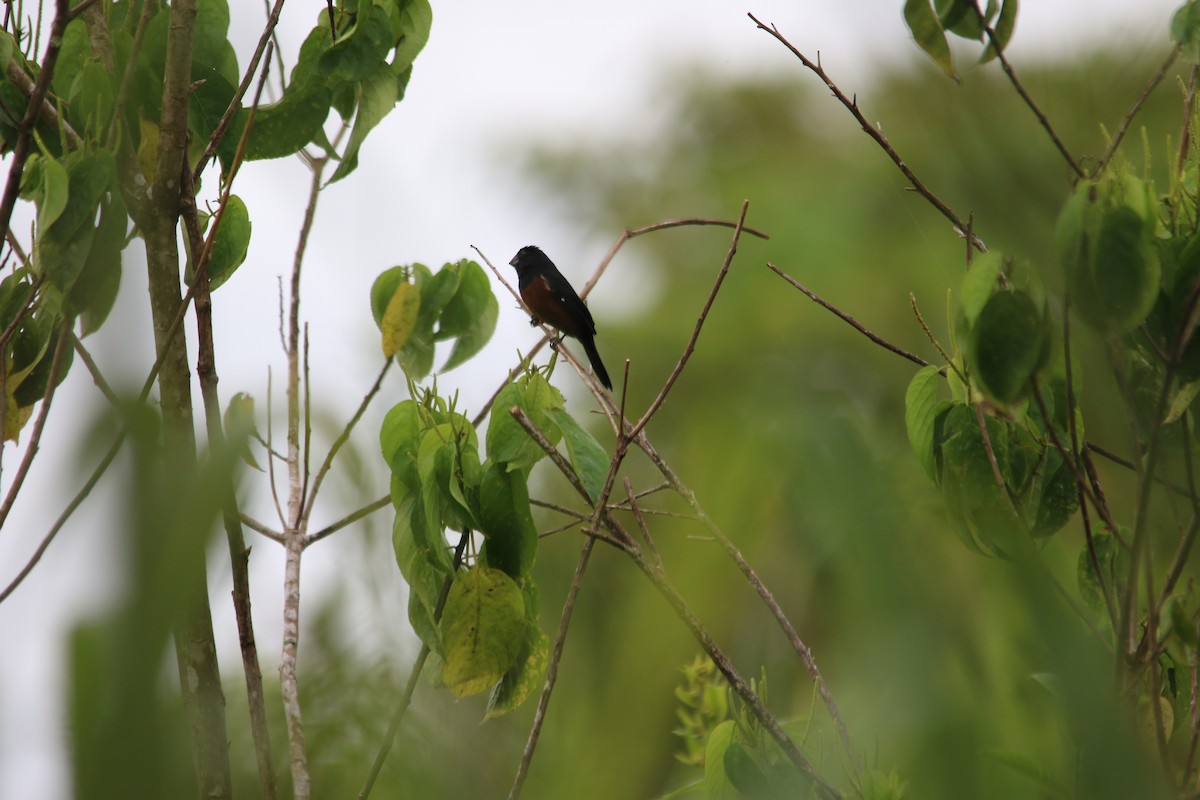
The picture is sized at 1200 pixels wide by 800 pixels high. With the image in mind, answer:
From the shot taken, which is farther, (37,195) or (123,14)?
(123,14)

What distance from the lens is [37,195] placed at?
49.2 inches

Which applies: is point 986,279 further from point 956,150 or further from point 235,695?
point 235,695

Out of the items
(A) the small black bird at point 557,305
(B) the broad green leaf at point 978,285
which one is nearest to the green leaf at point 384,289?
A: (B) the broad green leaf at point 978,285

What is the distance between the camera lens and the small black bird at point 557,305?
498cm

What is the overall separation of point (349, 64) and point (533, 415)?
588 mm

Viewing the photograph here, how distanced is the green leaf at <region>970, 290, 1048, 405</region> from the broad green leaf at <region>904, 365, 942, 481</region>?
1.09 ft

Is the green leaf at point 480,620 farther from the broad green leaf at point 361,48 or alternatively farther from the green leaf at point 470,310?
the broad green leaf at point 361,48

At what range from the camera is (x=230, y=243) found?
→ 1749 millimetres

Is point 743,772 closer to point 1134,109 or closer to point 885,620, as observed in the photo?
point 1134,109

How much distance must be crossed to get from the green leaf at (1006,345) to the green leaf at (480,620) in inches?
27.4

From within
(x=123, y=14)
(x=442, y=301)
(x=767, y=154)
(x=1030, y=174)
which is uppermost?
(x=767, y=154)

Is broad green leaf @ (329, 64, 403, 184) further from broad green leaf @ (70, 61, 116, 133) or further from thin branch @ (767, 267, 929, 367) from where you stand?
thin branch @ (767, 267, 929, 367)

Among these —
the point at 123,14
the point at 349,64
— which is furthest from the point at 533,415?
the point at 123,14

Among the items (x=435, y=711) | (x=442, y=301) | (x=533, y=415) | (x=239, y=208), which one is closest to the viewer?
Answer: (x=435, y=711)
